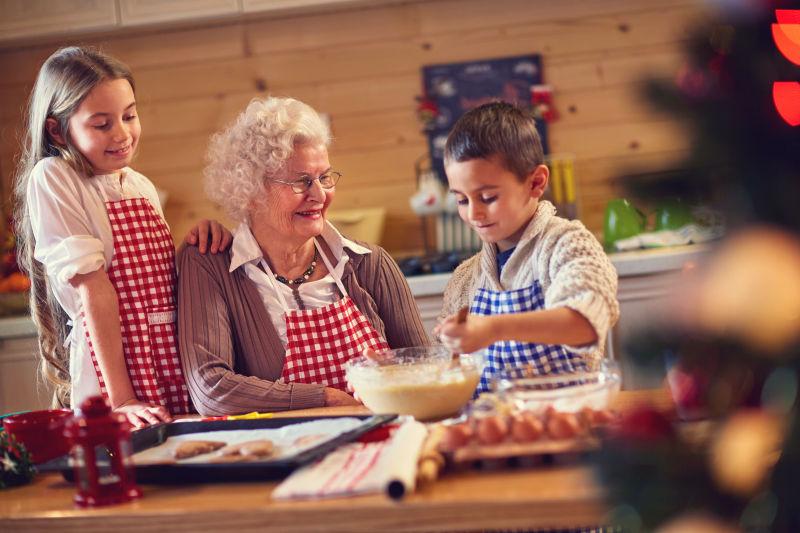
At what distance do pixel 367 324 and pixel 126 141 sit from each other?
60 cm

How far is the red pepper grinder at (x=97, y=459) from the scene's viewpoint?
1.07m

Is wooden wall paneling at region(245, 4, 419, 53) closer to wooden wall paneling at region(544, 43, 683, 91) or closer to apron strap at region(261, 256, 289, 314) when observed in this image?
wooden wall paneling at region(544, 43, 683, 91)

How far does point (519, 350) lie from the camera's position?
1536 millimetres

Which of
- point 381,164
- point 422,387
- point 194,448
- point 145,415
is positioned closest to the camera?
point 194,448

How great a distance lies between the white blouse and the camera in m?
1.74

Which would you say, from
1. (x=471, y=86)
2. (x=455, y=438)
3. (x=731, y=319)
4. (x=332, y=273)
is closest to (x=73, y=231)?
(x=332, y=273)

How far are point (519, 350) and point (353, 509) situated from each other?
641 millimetres

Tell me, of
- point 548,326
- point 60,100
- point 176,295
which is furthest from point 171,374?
point 548,326

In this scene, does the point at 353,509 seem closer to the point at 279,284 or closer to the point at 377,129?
the point at 279,284

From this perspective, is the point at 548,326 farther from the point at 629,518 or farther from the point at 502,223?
the point at 629,518

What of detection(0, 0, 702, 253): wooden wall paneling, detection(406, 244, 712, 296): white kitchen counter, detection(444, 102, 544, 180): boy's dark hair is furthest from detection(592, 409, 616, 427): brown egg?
detection(0, 0, 702, 253): wooden wall paneling

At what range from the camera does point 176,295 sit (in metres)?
1.87

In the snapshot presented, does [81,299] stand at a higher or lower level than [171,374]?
higher

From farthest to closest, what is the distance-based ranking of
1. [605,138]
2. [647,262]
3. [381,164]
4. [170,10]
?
1. [381,164]
2. [605,138]
3. [170,10]
4. [647,262]
